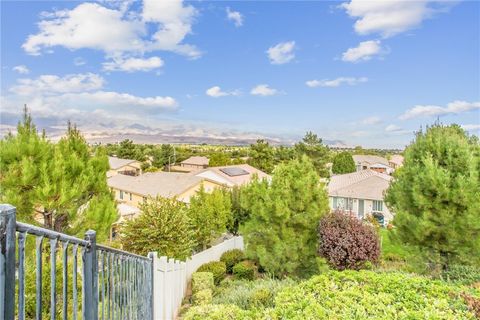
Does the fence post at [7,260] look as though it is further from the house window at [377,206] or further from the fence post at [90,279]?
the house window at [377,206]

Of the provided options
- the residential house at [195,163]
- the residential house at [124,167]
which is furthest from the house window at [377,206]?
the residential house at [124,167]

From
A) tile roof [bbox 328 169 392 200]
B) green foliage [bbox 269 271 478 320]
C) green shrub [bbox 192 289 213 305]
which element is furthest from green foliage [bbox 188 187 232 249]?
green foliage [bbox 269 271 478 320]

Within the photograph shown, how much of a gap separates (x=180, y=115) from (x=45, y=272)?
76.7 feet

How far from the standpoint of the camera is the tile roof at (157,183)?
28.1 meters

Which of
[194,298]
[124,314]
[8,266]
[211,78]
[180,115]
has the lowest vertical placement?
[194,298]

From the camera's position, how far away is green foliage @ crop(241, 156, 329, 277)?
12336mm

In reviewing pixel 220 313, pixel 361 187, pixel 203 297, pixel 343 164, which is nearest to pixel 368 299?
pixel 220 313

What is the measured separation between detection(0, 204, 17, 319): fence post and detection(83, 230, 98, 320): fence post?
3.13ft

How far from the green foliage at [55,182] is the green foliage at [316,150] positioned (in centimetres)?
3368

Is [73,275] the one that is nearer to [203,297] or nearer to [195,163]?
[203,297]

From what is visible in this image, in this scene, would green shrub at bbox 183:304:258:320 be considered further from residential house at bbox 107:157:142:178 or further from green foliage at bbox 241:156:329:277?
residential house at bbox 107:157:142:178

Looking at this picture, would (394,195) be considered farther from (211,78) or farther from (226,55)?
(211,78)

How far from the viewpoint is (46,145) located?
9695 mm

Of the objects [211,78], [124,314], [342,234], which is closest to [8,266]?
[124,314]
